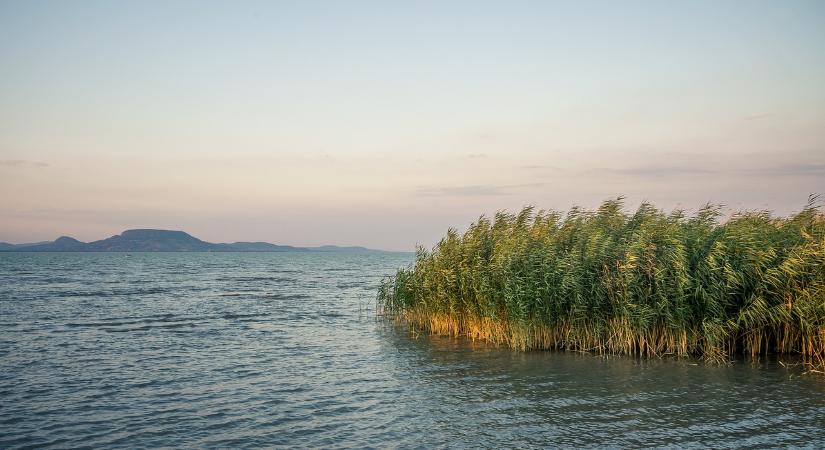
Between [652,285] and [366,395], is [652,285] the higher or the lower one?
the higher one

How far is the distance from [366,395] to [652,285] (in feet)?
41.0

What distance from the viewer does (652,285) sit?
72.3ft

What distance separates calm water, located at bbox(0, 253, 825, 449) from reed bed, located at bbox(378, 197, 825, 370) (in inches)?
56.3

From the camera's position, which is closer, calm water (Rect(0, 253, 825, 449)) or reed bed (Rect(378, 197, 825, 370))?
calm water (Rect(0, 253, 825, 449))

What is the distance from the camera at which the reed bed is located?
2050 centimetres

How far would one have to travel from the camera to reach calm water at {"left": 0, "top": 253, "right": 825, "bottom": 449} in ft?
44.9

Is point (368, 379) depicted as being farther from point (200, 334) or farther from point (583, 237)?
point (200, 334)

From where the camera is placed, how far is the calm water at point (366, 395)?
539 inches

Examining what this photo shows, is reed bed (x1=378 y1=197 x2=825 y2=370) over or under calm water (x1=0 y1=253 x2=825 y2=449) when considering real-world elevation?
over

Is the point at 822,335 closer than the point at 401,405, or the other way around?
the point at 401,405

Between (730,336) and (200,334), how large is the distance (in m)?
26.5

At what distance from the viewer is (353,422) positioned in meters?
15.0

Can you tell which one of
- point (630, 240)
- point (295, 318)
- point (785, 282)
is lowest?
point (295, 318)

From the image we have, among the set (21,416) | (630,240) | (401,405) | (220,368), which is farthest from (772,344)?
(21,416)
